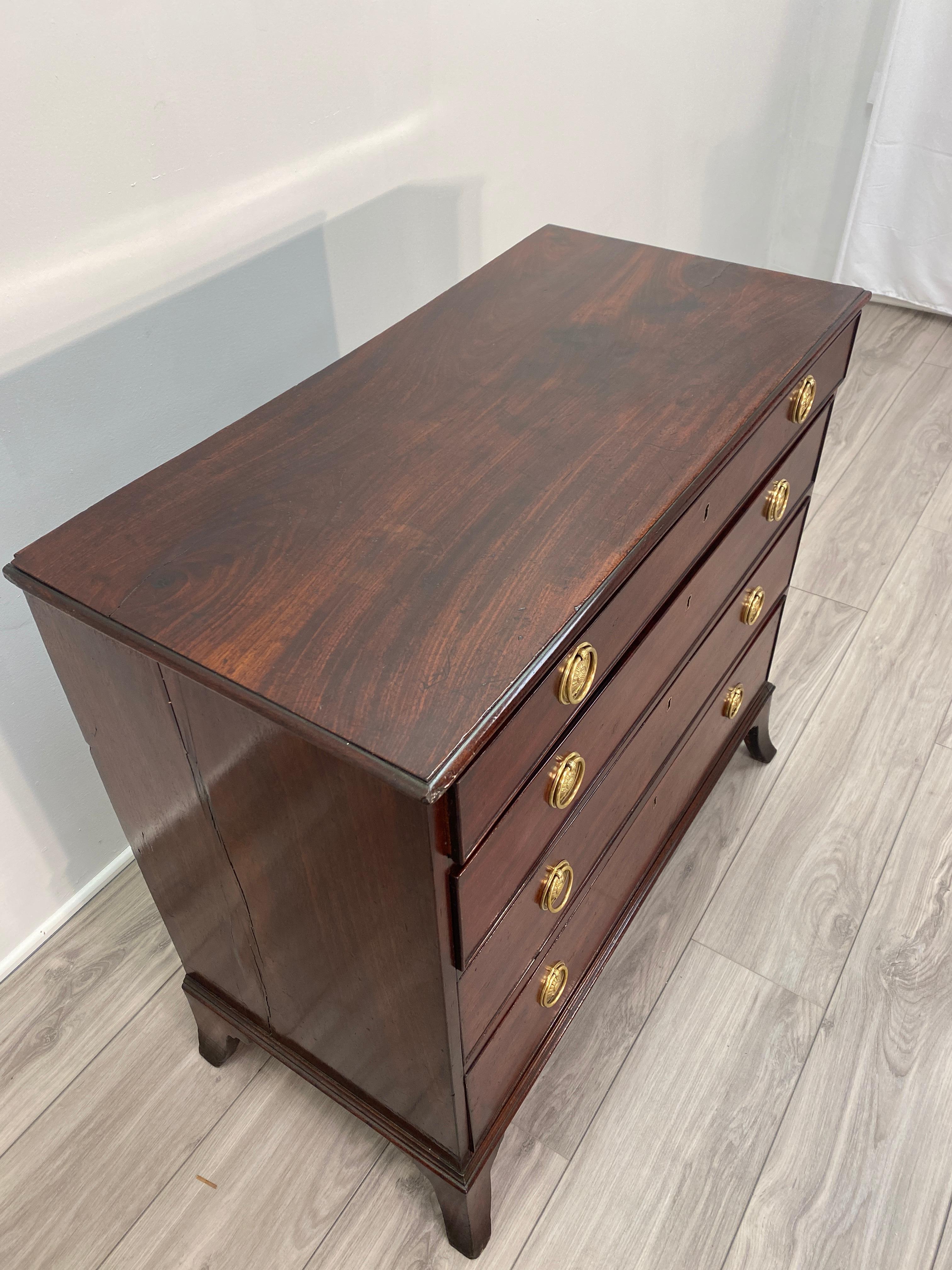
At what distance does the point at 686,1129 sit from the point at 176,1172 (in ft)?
1.99

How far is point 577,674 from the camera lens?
73cm

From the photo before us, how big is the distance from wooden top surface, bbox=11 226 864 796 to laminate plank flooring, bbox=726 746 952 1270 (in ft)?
2.65

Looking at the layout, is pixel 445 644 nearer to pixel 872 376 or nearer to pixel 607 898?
pixel 607 898

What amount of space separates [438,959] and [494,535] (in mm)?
331

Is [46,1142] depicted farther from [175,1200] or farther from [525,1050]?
[525,1050]

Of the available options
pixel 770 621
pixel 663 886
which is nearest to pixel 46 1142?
pixel 663 886

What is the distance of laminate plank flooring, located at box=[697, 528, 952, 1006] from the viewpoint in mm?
1336

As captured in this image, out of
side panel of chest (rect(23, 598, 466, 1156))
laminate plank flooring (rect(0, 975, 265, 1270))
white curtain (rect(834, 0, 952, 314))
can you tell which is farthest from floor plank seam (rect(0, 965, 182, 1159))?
white curtain (rect(834, 0, 952, 314))

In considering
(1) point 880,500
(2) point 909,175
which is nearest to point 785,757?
(1) point 880,500

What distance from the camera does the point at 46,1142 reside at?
45.5 inches

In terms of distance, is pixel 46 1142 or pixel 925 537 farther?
pixel 925 537

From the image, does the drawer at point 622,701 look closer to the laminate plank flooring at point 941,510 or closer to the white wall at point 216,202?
the white wall at point 216,202

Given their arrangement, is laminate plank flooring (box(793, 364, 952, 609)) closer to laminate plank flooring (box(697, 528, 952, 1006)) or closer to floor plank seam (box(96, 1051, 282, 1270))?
laminate plank flooring (box(697, 528, 952, 1006))

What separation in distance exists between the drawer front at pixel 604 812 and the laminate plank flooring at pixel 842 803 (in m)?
0.38
